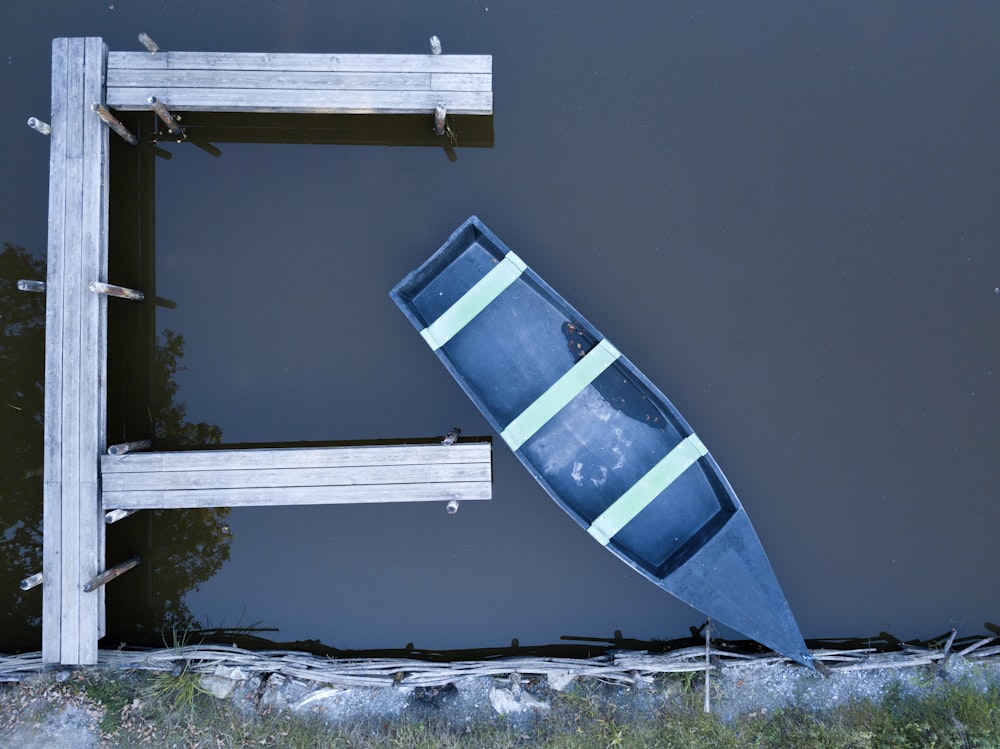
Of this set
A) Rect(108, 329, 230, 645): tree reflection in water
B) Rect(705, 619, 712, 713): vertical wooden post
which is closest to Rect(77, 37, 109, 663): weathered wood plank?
Rect(108, 329, 230, 645): tree reflection in water

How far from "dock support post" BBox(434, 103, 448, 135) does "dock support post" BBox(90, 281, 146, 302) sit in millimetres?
2852

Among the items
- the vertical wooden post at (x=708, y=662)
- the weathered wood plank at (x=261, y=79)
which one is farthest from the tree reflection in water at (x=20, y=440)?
the vertical wooden post at (x=708, y=662)

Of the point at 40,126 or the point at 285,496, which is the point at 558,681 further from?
the point at 40,126

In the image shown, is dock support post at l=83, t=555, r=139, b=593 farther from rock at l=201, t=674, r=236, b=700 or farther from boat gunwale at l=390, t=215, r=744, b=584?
boat gunwale at l=390, t=215, r=744, b=584

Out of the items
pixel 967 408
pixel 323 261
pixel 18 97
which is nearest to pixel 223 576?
pixel 323 261

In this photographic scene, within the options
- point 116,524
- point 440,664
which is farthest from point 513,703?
point 116,524

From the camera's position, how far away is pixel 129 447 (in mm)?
4547

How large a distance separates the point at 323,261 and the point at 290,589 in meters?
2.92

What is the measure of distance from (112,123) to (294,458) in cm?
302

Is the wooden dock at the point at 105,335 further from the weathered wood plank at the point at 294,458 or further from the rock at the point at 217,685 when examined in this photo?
the rock at the point at 217,685

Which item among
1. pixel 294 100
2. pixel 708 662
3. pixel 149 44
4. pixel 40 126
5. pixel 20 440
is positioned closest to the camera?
pixel 40 126

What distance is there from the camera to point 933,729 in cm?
469

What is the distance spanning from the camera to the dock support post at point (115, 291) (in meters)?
4.29

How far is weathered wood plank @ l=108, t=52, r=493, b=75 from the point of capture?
14.6ft
